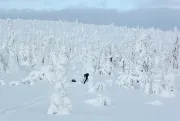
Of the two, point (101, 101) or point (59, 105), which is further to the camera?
point (101, 101)

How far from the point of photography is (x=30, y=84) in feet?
108

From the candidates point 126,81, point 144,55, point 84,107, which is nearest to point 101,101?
point 84,107

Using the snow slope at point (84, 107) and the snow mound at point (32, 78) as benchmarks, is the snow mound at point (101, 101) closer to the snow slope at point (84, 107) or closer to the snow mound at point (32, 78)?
the snow slope at point (84, 107)

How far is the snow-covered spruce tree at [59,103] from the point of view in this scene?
19.4 m

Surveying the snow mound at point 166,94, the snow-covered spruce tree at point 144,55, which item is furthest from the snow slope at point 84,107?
the snow-covered spruce tree at point 144,55

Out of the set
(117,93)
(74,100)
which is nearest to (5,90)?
(74,100)

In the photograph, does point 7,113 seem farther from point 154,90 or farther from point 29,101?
point 154,90

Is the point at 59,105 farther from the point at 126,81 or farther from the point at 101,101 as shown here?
the point at 126,81

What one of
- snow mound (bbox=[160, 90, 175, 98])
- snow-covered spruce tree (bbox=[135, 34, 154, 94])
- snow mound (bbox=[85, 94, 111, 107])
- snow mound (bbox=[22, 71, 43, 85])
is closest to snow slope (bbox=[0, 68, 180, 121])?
snow mound (bbox=[85, 94, 111, 107])

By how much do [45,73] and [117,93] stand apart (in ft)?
29.1

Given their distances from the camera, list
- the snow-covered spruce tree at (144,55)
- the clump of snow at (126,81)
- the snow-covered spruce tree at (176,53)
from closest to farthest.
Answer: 1. the clump of snow at (126,81)
2. the snow-covered spruce tree at (144,55)
3. the snow-covered spruce tree at (176,53)

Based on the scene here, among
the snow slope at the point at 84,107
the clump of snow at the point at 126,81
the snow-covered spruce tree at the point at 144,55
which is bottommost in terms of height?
the snow slope at the point at 84,107

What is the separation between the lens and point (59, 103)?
19.5m

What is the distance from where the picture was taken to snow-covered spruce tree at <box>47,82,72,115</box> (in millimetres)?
19422
